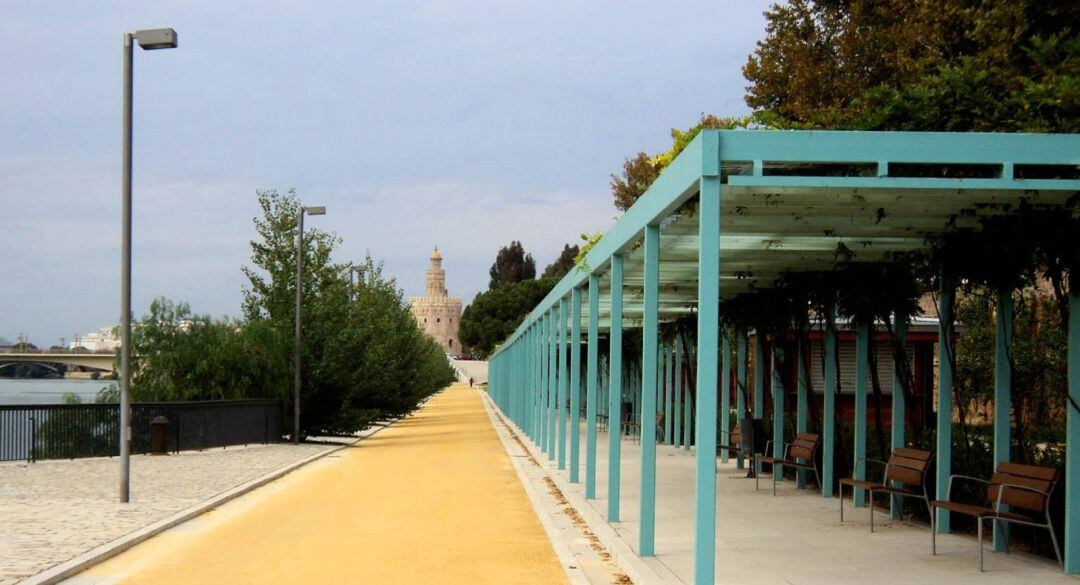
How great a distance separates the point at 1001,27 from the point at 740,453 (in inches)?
298

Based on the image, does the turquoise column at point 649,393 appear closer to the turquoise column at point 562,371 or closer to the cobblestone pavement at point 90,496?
the cobblestone pavement at point 90,496

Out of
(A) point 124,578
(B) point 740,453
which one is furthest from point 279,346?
(A) point 124,578

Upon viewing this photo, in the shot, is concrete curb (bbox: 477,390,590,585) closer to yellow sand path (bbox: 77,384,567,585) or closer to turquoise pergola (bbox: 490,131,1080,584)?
yellow sand path (bbox: 77,384,567,585)

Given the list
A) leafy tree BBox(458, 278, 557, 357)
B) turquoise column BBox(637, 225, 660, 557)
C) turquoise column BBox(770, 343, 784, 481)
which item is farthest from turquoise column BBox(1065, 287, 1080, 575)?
leafy tree BBox(458, 278, 557, 357)

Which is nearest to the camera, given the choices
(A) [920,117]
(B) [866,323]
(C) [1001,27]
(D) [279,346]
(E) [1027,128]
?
(E) [1027,128]

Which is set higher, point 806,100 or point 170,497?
point 806,100

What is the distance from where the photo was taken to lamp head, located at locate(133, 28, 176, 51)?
14.4m

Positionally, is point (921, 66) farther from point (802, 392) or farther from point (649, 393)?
point (649, 393)

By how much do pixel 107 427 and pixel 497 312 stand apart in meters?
90.8

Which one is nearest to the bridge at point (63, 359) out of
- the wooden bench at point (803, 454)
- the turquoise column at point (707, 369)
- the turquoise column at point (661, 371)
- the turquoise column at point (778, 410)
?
the turquoise column at point (661, 371)

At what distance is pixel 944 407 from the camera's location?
1109 cm

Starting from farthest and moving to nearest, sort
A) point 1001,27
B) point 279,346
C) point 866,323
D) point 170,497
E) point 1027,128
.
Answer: point 279,346 < point 1001,27 < point 170,497 < point 866,323 < point 1027,128

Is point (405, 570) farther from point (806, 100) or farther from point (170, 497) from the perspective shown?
point (806, 100)

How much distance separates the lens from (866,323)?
530 inches
